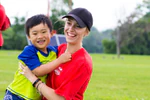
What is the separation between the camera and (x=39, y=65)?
288 centimetres

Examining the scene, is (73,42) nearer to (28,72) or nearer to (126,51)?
(28,72)

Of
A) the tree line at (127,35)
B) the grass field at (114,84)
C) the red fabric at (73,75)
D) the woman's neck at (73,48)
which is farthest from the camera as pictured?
the tree line at (127,35)

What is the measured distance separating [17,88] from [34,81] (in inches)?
7.5

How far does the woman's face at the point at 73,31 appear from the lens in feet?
9.32

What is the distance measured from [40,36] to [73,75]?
43 centimetres

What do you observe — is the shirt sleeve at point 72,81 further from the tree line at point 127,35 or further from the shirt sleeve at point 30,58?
the tree line at point 127,35

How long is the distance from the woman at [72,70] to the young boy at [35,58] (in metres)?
0.07

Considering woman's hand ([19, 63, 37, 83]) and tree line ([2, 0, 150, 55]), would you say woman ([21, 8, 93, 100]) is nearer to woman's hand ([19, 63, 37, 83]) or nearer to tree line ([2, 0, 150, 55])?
woman's hand ([19, 63, 37, 83])

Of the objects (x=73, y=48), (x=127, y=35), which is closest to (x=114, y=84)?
(x=73, y=48)

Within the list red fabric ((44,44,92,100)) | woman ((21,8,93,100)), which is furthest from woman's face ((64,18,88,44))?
red fabric ((44,44,92,100))

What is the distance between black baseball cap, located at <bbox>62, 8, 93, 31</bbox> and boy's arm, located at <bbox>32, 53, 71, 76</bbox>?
0.27 meters

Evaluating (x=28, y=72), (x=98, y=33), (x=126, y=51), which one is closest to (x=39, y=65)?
(x=28, y=72)

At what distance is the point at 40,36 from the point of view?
2.96 metres

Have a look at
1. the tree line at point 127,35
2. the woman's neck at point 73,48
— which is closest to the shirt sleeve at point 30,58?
the woman's neck at point 73,48
